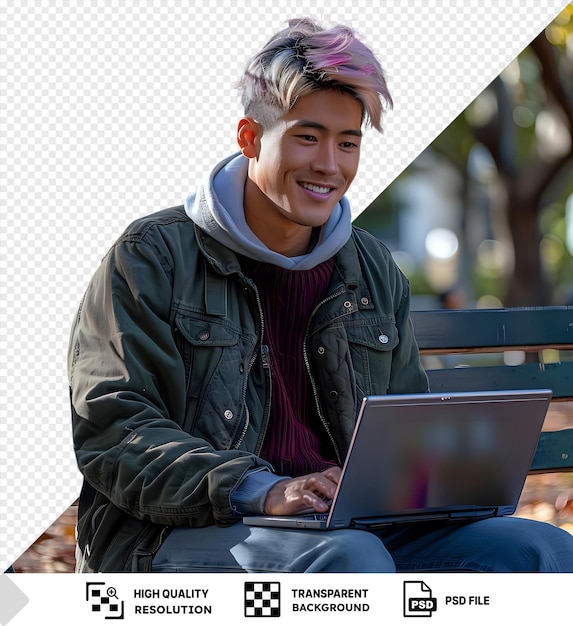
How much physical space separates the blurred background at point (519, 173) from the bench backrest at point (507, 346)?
3.30ft

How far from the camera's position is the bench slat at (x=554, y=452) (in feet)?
15.3

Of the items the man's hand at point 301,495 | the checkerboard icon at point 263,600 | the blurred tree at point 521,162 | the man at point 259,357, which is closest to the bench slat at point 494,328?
the man at point 259,357

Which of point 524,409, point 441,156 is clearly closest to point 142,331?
point 524,409

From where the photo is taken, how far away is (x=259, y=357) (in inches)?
134

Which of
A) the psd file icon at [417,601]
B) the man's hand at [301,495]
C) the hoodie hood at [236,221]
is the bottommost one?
the psd file icon at [417,601]

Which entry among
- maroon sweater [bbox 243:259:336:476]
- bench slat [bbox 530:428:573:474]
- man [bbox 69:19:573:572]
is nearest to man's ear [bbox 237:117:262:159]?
man [bbox 69:19:573:572]

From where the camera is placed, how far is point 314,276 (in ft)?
11.7

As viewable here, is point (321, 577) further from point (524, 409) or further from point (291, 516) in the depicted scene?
point (524, 409)

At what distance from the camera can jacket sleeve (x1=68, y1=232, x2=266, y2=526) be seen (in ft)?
9.83

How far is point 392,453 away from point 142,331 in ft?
2.44

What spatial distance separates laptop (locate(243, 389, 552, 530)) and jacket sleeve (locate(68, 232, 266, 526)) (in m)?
0.15

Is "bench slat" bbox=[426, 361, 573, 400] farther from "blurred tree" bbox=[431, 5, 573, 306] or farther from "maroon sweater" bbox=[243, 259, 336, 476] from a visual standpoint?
"blurred tree" bbox=[431, 5, 573, 306]

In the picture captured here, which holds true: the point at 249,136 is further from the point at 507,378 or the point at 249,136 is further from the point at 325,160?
the point at 507,378

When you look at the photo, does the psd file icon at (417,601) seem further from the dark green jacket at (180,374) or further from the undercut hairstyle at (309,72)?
the undercut hairstyle at (309,72)
